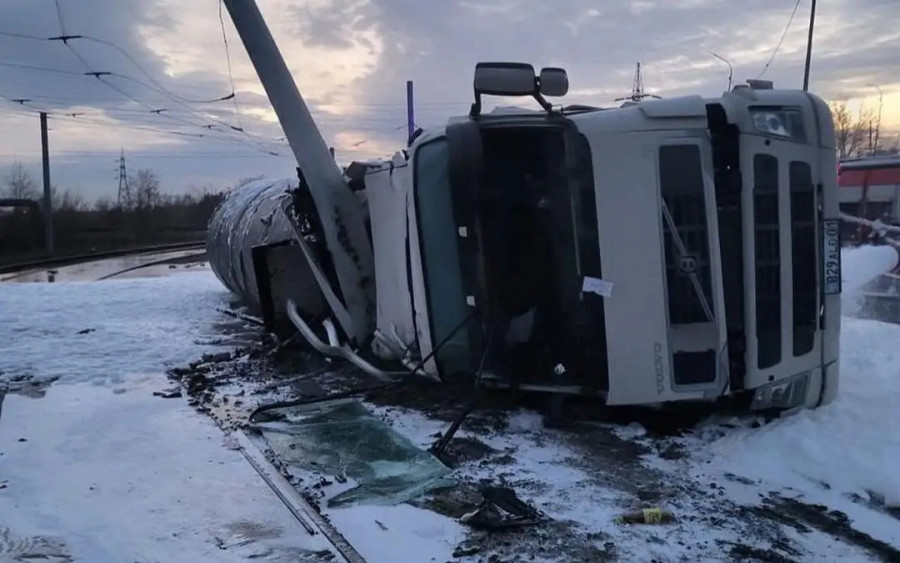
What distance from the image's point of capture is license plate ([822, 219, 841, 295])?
5391mm

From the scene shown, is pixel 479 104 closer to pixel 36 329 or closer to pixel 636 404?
pixel 636 404

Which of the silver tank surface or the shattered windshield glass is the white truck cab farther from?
the silver tank surface

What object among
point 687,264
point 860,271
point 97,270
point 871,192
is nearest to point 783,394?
point 687,264

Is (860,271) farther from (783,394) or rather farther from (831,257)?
(783,394)

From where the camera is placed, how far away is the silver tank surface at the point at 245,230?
10586 millimetres

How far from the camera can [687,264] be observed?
5.18m

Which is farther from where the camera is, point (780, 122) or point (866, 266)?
point (866, 266)

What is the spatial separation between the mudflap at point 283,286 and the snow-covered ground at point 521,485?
2197 mm

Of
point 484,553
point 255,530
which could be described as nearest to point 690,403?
point 484,553

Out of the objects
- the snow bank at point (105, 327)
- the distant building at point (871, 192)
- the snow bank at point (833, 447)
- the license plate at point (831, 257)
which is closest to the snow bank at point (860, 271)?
the distant building at point (871, 192)

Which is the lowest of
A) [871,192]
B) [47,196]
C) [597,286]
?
[597,286]

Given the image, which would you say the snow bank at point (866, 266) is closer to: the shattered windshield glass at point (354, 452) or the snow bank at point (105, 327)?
the shattered windshield glass at point (354, 452)

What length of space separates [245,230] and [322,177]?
373 centimetres

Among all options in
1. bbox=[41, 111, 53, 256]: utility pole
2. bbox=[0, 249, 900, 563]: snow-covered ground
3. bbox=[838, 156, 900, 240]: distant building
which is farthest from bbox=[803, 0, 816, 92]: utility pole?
bbox=[41, 111, 53, 256]: utility pole
